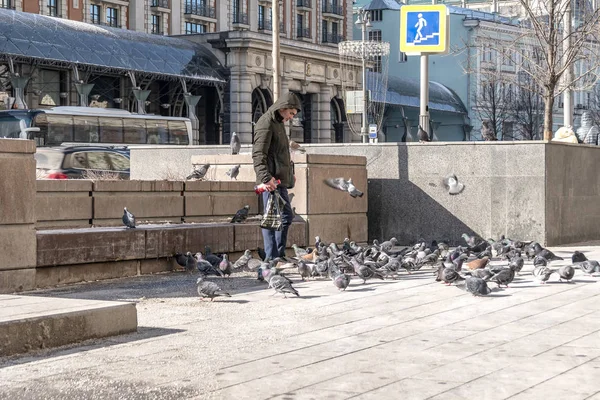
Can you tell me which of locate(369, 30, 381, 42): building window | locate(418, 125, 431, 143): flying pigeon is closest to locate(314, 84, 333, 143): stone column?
locate(369, 30, 381, 42): building window

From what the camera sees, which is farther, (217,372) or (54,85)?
(54,85)

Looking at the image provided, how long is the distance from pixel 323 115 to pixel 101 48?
65.7 ft

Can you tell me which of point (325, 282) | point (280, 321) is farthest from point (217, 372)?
point (325, 282)

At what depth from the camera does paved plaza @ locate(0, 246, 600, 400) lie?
19.1ft

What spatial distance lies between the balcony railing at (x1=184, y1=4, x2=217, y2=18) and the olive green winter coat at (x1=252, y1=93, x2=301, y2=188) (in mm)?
54877

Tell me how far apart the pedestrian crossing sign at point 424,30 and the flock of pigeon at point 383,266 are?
21.5 feet

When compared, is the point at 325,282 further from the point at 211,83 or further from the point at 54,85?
the point at 211,83

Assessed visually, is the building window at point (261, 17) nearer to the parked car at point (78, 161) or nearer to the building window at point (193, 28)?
the building window at point (193, 28)

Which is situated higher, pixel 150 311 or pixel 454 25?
pixel 454 25

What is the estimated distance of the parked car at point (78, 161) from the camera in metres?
23.0

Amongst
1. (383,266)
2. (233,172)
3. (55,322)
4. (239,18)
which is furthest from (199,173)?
(239,18)

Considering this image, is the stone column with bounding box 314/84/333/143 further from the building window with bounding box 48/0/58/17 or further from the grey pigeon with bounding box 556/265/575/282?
the grey pigeon with bounding box 556/265/575/282

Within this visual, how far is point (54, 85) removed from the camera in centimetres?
4819

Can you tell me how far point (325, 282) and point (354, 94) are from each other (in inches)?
1360
